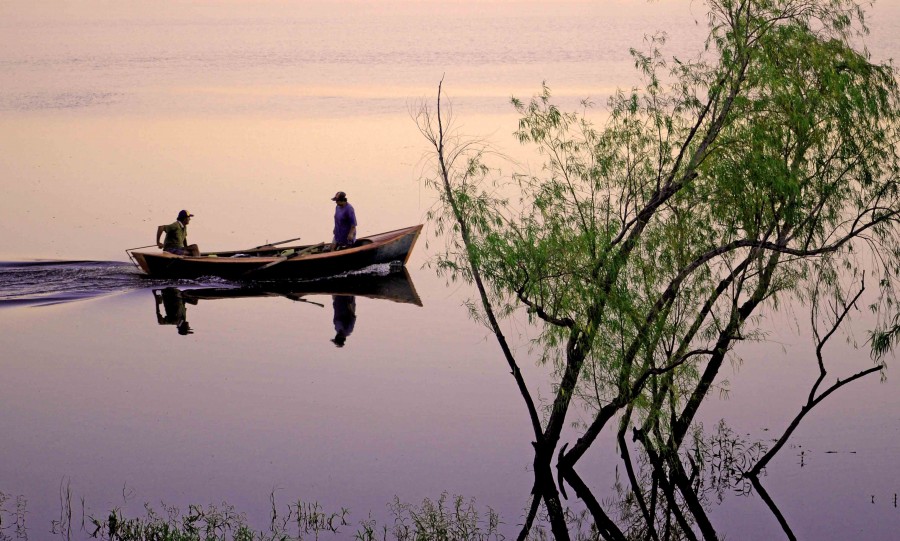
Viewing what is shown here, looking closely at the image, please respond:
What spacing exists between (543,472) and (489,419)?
9.45 feet

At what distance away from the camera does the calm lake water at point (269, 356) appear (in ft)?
59.7

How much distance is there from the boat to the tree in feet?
39.9

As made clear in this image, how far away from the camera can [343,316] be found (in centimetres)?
2783

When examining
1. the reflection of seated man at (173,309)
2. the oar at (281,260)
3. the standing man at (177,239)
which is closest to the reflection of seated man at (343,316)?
the oar at (281,260)

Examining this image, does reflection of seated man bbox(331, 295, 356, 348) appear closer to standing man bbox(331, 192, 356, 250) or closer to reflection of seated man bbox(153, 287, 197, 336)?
standing man bbox(331, 192, 356, 250)

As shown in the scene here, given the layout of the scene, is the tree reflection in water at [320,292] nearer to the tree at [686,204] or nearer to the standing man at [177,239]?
the standing man at [177,239]

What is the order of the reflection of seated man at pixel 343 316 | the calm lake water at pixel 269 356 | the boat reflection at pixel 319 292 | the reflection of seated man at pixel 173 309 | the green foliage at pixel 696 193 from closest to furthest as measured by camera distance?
the green foliage at pixel 696 193 < the calm lake water at pixel 269 356 < the reflection of seated man at pixel 343 316 < the reflection of seated man at pixel 173 309 < the boat reflection at pixel 319 292

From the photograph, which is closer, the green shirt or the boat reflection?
the boat reflection

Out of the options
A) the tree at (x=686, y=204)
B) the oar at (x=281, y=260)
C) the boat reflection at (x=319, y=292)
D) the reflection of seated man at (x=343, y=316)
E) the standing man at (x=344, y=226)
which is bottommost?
the tree at (x=686, y=204)

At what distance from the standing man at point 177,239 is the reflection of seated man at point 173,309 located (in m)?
0.94

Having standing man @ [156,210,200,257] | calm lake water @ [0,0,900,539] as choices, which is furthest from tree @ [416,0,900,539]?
standing man @ [156,210,200,257]

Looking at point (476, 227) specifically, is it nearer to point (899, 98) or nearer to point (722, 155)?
point (722, 155)

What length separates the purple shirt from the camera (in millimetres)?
29578

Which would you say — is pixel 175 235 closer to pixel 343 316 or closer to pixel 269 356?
pixel 343 316
